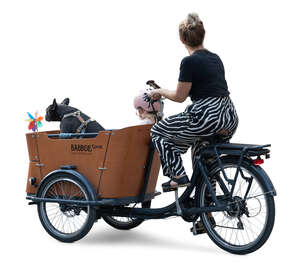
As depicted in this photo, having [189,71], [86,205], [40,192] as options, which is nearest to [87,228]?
[86,205]

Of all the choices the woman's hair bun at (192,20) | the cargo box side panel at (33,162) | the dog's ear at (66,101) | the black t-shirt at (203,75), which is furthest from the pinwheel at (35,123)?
the woman's hair bun at (192,20)

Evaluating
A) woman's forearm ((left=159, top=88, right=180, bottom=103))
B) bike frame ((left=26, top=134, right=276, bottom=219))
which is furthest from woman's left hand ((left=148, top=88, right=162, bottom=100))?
bike frame ((left=26, top=134, right=276, bottom=219))

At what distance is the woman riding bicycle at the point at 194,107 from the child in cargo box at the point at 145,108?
1.21 feet

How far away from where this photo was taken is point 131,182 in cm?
634

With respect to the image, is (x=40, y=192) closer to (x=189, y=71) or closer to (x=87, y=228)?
(x=87, y=228)

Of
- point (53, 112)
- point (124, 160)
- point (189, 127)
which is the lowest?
point (124, 160)

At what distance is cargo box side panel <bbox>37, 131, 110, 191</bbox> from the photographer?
20.7ft

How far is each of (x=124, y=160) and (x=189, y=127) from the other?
74 cm

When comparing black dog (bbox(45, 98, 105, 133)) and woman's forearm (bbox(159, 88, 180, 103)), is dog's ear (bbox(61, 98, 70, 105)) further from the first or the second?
woman's forearm (bbox(159, 88, 180, 103))

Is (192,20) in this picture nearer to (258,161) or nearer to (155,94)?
(155,94)

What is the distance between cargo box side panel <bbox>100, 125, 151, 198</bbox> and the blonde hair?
3.08 feet

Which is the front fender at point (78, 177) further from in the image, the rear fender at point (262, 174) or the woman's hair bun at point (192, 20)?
the woman's hair bun at point (192, 20)

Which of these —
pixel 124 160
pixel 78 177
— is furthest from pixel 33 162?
pixel 124 160

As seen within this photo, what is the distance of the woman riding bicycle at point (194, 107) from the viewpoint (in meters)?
5.89
